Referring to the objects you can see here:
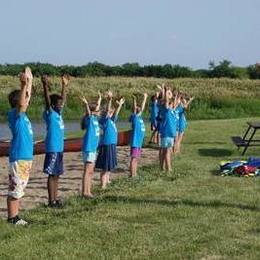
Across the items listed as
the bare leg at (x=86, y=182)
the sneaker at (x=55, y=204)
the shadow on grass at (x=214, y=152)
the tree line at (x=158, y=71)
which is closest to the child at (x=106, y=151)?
the bare leg at (x=86, y=182)

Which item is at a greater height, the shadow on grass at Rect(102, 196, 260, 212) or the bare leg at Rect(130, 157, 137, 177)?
the shadow on grass at Rect(102, 196, 260, 212)

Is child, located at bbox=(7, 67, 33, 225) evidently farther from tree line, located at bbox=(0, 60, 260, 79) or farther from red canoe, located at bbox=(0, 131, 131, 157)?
tree line, located at bbox=(0, 60, 260, 79)

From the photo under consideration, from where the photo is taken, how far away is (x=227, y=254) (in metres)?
7.17

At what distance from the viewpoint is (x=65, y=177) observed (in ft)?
46.8

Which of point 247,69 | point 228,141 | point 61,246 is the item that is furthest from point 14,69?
point 61,246

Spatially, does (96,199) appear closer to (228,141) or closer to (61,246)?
(61,246)

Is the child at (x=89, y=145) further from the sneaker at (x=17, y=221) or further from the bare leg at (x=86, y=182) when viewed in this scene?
the sneaker at (x=17, y=221)

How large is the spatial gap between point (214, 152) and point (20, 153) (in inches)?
440

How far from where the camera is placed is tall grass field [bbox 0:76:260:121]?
47500 mm

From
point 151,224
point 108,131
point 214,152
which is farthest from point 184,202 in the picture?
point 214,152

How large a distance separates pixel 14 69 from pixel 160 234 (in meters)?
70.9

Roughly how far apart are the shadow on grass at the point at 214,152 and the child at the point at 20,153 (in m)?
10.2

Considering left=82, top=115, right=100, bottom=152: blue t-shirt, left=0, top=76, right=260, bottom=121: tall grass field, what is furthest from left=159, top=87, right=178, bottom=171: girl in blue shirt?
left=0, top=76, right=260, bottom=121: tall grass field

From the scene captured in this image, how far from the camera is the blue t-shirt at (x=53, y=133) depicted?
1012 centimetres
